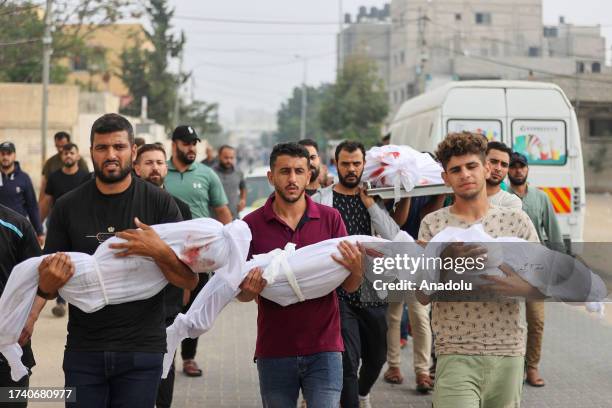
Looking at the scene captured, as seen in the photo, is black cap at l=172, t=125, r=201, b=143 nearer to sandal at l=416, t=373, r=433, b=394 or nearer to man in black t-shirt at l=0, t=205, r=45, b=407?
sandal at l=416, t=373, r=433, b=394

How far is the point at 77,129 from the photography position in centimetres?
3356

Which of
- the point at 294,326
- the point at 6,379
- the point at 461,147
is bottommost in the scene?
the point at 6,379

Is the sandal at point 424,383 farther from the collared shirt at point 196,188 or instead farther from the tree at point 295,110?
the tree at point 295,110

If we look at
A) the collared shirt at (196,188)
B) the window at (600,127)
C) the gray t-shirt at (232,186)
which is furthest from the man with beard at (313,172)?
the window at (600,127)

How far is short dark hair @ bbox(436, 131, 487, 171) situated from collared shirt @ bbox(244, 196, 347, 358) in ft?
2.56

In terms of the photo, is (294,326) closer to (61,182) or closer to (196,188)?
(196,188)

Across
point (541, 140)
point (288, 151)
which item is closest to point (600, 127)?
point (541, 140)

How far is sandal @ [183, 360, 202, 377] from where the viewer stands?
8995 mm

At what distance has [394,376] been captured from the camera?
8789mm

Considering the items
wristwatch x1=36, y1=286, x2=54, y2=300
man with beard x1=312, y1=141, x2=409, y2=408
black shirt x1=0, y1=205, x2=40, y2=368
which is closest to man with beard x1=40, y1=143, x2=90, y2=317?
man with beard x1=312, y1=141, x2=409, y2=408

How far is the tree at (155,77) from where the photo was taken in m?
58.5

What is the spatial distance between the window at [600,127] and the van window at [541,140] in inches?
1242

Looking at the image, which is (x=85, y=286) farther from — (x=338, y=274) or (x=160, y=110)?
(x=160, y=110)

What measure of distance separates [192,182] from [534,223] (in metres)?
2.94
